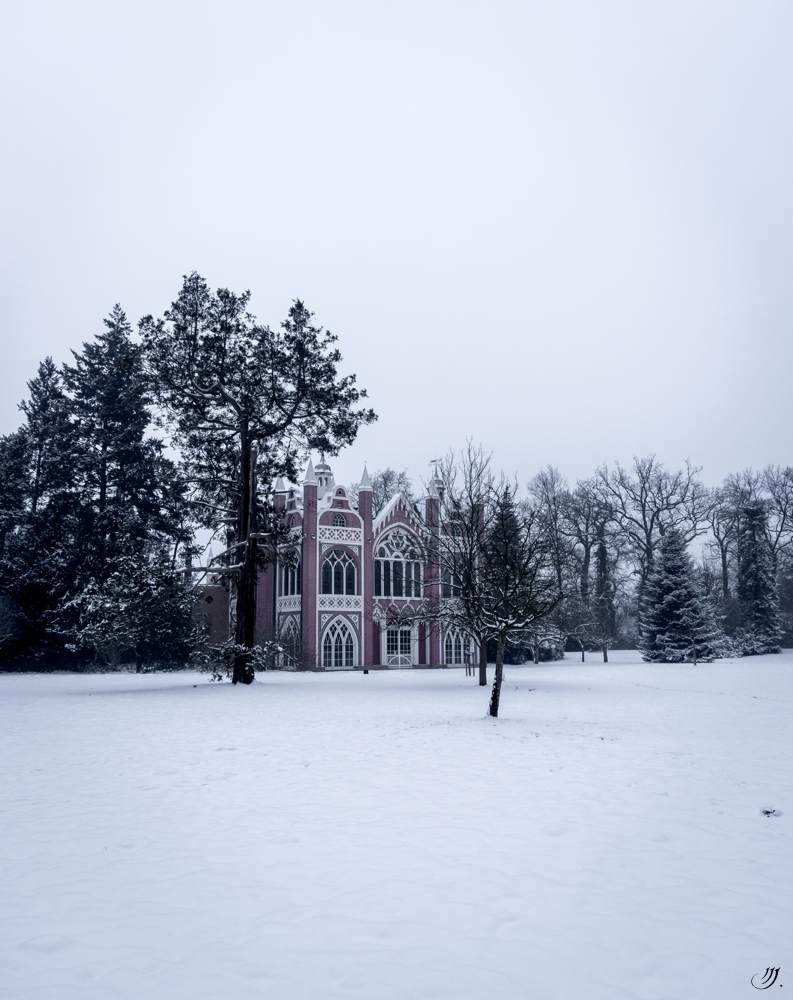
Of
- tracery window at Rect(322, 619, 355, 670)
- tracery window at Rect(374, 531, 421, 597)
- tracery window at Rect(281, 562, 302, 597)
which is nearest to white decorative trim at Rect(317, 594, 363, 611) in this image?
tracery window at Rect(322, 619, 355, 670)

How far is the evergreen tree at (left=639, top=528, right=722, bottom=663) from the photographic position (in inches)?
1561

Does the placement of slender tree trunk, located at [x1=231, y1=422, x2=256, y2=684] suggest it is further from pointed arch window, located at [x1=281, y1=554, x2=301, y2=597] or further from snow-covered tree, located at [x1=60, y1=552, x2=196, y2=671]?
pointed arch window, located at [x1=281, y1=554, x2=301, y2=597]

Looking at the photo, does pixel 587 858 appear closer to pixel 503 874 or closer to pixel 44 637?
pixel 503 874

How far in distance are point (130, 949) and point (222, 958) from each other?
50cm

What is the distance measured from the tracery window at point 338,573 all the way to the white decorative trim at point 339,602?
0.32 metres

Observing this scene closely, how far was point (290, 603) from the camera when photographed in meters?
39.6

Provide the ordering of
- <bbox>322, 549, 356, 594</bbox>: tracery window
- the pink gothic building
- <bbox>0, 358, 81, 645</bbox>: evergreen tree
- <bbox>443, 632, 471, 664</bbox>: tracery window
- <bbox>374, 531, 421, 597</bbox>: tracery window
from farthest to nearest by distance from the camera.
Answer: <bbox>443, 632, 471, 664</bbox>: tracery window, <bbox>374, 531, 421, 597</bbox>: tracery window, <bbox>322, 549, 356, 594</bbox>: tracery window, the pink gothic building, <bbox>0, 358, 81, 645</bbox>: evergreen tree

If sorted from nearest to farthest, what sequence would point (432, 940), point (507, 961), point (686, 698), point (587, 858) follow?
point (507, 961), point (432, 940), point (587, 858), point (686, 698)

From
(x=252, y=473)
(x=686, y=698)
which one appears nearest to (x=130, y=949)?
(x=686, y=698)

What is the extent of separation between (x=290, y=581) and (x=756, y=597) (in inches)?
1180

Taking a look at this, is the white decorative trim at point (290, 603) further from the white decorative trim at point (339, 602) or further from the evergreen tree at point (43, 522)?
the evergreen tree at point (43, 522)

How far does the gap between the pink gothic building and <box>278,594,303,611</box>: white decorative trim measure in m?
0.05

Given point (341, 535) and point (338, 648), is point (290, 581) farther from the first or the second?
point (338, 648)

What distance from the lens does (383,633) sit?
40.7 metres
